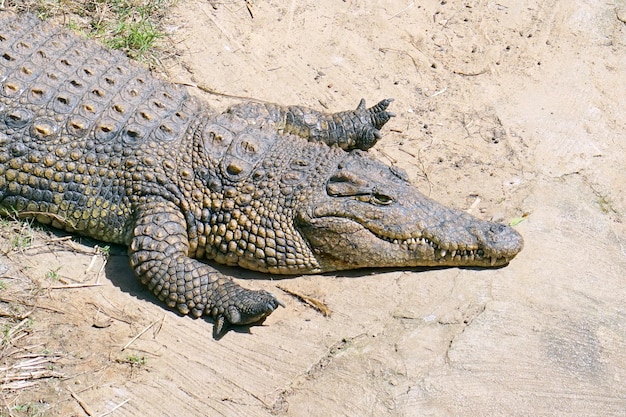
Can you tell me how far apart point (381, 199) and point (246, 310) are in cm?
121

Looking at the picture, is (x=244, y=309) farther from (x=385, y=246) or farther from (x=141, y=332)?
(x=385, y=246)

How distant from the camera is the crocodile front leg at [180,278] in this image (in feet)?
16.6

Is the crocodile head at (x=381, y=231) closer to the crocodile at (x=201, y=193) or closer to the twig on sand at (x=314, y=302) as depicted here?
the crocodile at (x=201, y=193)

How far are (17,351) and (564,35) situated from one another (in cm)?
572

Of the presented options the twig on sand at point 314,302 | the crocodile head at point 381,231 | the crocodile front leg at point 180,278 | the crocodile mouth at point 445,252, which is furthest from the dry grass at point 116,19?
the crocodile mouth at point 445,252

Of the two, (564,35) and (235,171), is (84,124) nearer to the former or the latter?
(235,171)

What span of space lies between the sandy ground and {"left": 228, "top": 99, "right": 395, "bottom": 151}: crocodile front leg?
0.20 meters

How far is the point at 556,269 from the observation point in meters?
5.44

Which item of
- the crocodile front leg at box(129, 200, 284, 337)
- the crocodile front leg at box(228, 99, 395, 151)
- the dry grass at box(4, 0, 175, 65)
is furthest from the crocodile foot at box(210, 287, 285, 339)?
the dry grass at box(4, 0, 175, 65)

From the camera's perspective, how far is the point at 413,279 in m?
5.45

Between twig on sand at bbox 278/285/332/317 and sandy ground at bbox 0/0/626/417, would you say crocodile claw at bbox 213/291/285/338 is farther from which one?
twig on sand at bbox 278/285/332/317

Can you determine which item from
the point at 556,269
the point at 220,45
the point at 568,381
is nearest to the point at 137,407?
the point at 568,381

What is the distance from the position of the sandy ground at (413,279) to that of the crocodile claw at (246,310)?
3.5 inches

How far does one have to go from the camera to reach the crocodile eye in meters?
5.52
